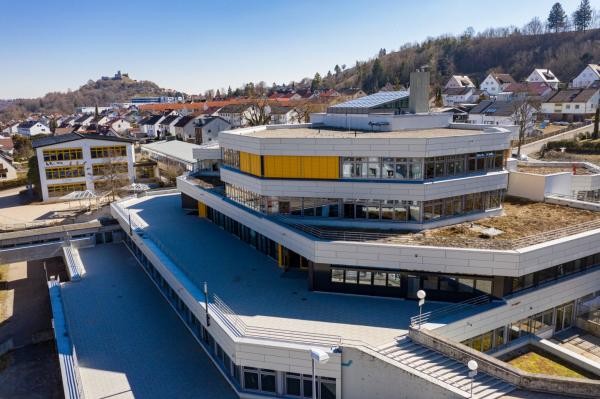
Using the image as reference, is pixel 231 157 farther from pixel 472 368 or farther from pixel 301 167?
pixel 472 368

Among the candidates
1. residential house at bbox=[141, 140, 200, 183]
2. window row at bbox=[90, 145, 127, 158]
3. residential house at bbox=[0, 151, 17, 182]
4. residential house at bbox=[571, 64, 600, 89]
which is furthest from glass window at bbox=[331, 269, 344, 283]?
residential house at bbox=[571, 64, 600, 89]

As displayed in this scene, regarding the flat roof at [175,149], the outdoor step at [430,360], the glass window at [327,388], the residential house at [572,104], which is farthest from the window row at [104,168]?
the residential house at [572,104]

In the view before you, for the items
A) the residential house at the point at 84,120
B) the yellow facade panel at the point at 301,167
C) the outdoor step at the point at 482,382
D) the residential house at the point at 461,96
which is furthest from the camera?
the residential house at the point at 84,120

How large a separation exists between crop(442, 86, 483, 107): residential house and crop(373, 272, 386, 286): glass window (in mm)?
99424

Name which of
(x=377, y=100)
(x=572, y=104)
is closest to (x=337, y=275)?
(x=377, y=100)

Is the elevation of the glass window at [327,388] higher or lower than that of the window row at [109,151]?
lower

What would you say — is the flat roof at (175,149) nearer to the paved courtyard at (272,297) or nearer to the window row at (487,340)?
the paved courtyard at (272,297)

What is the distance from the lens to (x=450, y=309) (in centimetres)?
2117

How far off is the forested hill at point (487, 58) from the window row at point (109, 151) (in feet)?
294

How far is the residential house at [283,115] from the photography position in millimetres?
96012

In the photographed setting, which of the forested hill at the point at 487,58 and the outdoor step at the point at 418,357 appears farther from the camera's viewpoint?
the forested hill at the point at 487,58

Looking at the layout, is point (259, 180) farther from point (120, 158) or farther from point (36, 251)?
point (120, 158)

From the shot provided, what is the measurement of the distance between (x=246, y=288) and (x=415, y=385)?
1023 cm

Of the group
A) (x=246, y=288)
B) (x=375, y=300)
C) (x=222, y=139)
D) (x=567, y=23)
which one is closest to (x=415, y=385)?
(x=375, y=300)
